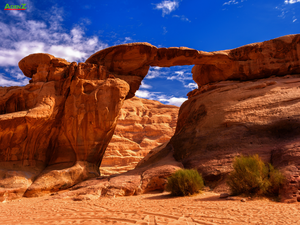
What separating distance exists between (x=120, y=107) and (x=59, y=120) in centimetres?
346

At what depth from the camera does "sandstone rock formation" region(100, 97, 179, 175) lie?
2980 cm

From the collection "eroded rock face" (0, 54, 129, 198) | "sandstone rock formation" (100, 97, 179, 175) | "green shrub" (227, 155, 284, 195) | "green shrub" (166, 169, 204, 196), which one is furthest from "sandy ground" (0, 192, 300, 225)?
"sandstone rock formation" (100, 97, 179, 175)

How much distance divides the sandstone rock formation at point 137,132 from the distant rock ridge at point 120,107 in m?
16.0

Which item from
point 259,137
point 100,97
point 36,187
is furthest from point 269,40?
point 36,187

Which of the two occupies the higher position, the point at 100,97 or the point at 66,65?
the point at 66,65

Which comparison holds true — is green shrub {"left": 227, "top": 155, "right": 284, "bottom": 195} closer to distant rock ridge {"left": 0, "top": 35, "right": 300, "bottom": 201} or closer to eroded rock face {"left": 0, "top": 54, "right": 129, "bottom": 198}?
distant rock ridge {"left": 0, "top": 35, "right": 300, "bottom": 201}

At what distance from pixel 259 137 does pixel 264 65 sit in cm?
595

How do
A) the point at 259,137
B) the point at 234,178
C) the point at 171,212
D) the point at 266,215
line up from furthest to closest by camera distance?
the point at 259,137, the point at 234,178, the point at 171,212, the point at 266,215

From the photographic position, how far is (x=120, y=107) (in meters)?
12.6

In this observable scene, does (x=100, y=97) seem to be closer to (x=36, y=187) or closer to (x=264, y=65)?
(x=36, y=187)

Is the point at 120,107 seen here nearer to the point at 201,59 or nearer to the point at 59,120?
the point at 59,120

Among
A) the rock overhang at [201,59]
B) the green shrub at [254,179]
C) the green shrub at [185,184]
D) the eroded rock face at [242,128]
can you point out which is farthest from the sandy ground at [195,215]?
the rock overhang at [201,59]

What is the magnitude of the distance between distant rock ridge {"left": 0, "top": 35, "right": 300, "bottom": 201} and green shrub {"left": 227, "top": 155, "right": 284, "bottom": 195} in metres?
1.20

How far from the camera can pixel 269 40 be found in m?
13.6
